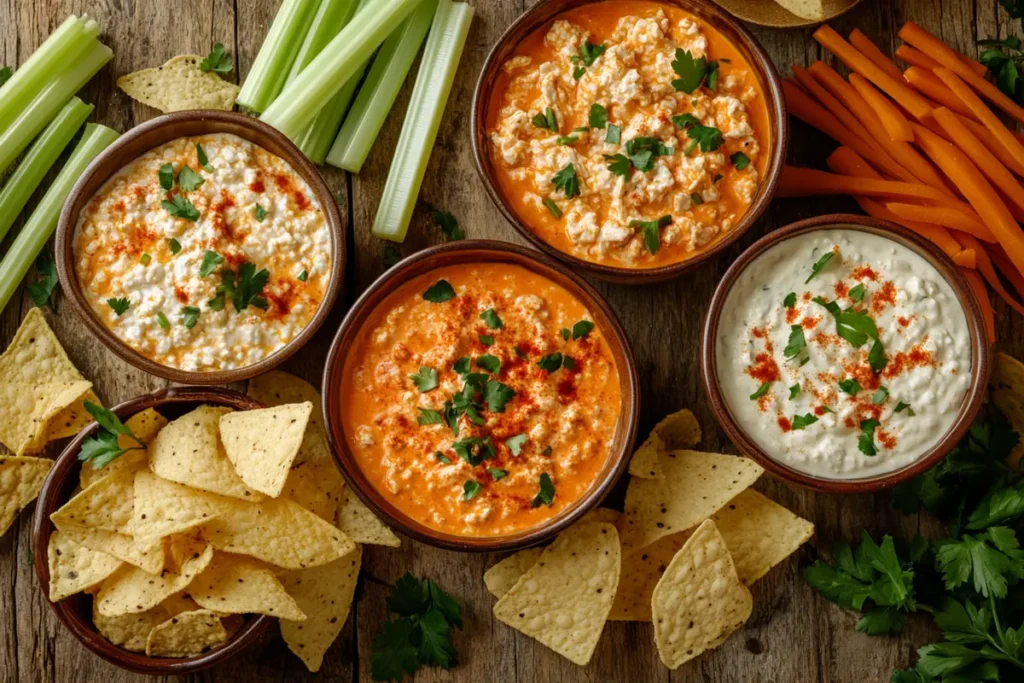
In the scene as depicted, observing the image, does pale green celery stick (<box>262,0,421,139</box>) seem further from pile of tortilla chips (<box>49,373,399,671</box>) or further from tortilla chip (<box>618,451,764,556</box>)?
tortilla chip (<box>618,451,764,556</box>)

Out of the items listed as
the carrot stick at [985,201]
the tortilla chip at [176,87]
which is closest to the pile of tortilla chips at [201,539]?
the tortilla chip at [176,87]

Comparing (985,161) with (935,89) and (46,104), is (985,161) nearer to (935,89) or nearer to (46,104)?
(935,89)

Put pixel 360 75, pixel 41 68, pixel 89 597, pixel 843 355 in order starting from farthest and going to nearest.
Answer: pixel 360 75 → pixel 41 68 → pixel 89 597 → pixel 843 355

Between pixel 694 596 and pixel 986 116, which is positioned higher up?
pixel 986 116

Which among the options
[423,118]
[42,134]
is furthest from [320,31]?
[42,134]

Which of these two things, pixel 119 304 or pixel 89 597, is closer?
pixel 119 304

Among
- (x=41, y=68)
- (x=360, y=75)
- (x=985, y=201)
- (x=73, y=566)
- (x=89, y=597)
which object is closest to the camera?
(x=73, y=566)

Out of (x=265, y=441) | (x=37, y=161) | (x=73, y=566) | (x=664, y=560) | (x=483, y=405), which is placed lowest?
(x=664, y=560)

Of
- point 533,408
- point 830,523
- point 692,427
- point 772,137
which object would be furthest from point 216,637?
point 772,137
